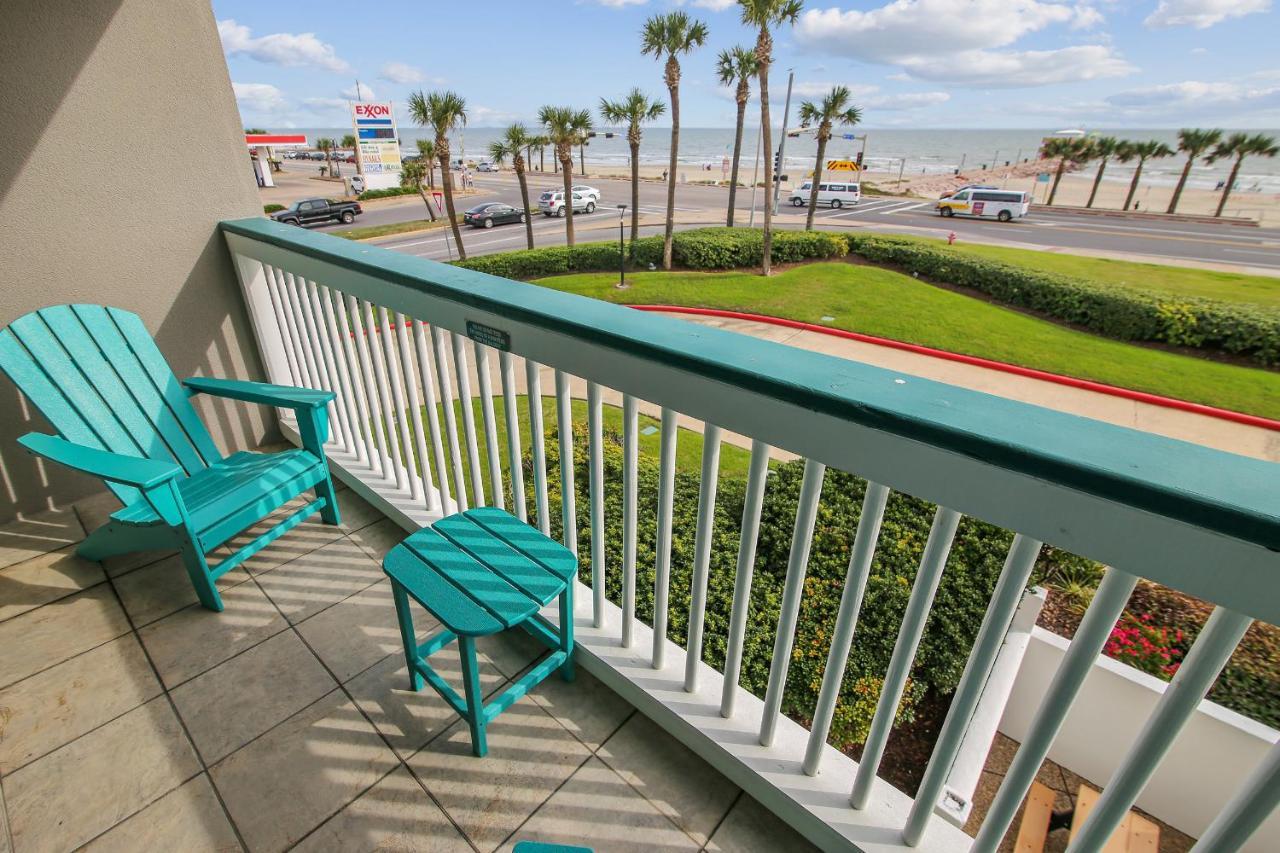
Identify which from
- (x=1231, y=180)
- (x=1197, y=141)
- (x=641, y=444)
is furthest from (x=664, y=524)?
(x=1231, y=180)

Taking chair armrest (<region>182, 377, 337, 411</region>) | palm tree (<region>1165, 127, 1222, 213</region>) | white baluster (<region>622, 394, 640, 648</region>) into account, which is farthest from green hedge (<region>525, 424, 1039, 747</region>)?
palm tree (<region>1165, 127, 1222, 213</region>)

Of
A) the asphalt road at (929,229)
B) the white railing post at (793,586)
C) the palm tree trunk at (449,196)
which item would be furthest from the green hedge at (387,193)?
the white railing post at (793,586)

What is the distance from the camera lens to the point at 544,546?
159 cm

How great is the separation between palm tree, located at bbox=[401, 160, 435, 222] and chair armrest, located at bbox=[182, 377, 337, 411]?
85.7 ft

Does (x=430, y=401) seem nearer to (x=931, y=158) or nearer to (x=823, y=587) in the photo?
(x=823, y=587)

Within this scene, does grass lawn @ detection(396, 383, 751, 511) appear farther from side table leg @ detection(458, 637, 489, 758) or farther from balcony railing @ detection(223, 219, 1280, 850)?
side table leg @ detection(458, 637, 489, 758)

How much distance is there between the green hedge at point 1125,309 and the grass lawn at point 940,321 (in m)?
0.43

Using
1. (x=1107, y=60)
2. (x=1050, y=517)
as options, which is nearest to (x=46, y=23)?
(x=1050, y=517)

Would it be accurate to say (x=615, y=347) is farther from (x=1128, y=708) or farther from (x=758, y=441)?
(x=1128, y=708)

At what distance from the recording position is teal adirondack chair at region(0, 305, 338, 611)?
6.43ft

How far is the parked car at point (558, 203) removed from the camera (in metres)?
29.0

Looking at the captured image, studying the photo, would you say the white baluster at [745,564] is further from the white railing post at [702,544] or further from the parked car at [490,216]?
the parked car at [490,216]

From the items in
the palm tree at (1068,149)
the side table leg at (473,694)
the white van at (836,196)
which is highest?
the palm tree at (1068,149)

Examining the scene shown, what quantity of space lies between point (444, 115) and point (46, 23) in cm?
1832
